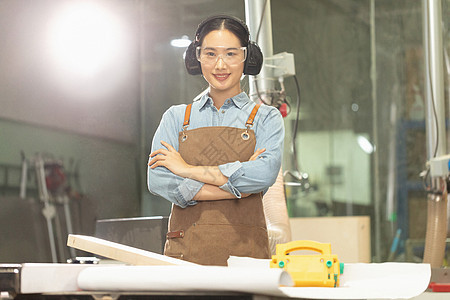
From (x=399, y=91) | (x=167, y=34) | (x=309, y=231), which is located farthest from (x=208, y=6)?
(x=309, y=231)

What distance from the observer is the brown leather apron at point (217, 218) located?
2.24 metres

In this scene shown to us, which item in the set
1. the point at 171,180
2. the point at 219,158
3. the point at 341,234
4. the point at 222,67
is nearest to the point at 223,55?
the point at 222,67

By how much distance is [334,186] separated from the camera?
19.3 feet

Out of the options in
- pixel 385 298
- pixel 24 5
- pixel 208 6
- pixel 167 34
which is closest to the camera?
pixel 385 298

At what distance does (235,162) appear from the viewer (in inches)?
88.3

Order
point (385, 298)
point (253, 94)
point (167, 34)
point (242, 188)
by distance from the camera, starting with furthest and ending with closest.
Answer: point (167, 34), point (253, 94), point (242, 188), point (385, 298)

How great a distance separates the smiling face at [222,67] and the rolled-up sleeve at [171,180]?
0.16 m

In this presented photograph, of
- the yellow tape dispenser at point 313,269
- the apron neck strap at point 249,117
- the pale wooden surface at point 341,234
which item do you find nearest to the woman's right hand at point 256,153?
the apron neck strap at point 249,117

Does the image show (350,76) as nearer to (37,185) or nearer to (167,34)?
(167,34)

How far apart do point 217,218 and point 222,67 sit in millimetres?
511

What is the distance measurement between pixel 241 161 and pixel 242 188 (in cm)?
11

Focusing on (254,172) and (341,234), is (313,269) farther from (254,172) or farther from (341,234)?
(341,234)

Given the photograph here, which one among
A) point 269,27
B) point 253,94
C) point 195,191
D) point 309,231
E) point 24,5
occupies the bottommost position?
point 309,231

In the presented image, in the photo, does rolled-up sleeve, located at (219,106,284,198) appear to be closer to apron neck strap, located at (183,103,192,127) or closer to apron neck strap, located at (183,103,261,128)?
apron neck strap, located at (183,103,261,128)
